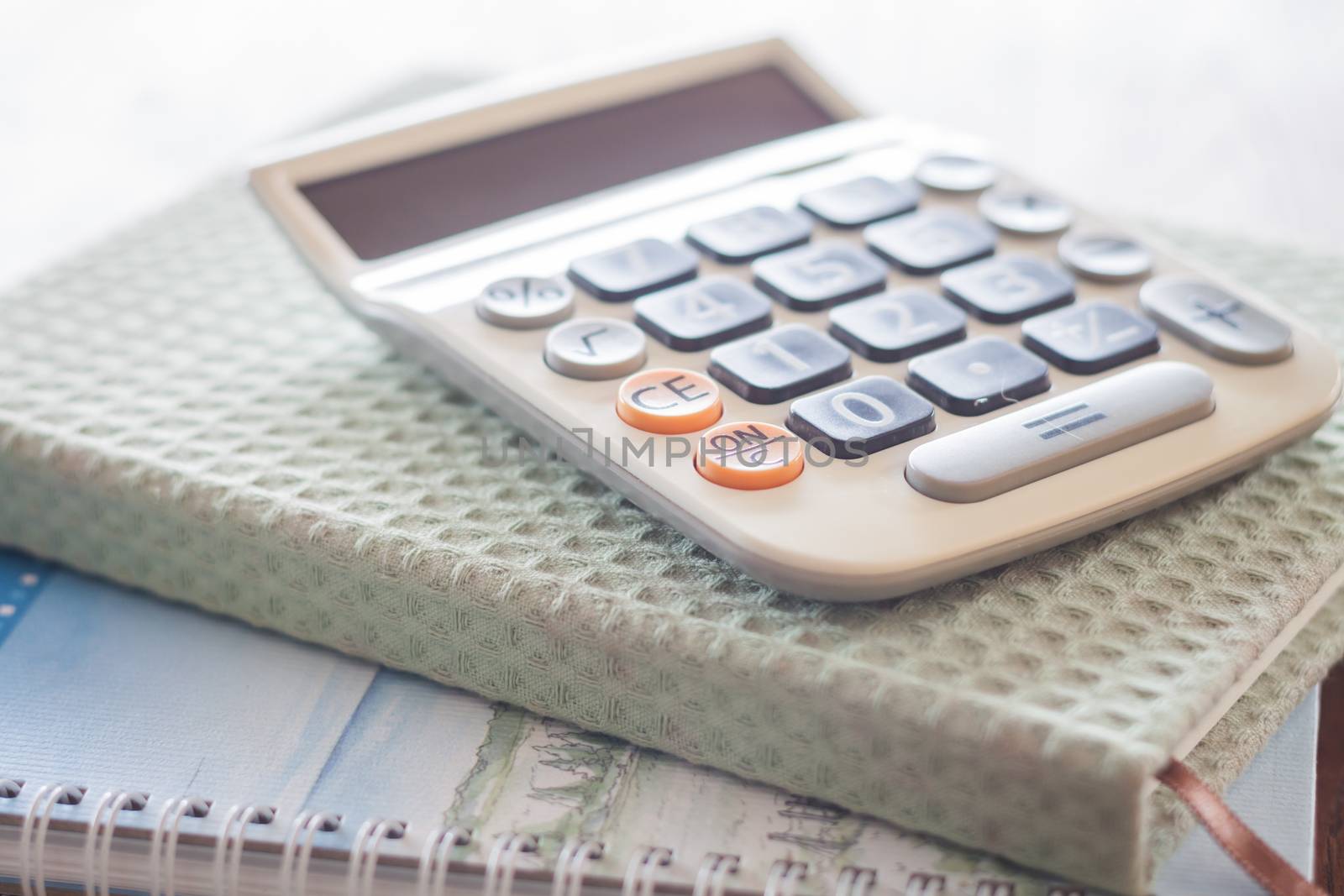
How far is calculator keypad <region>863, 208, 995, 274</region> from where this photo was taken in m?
0.42

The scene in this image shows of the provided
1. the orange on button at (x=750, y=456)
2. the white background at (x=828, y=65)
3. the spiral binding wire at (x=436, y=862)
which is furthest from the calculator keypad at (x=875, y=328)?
the white background at (x=828, y=65)

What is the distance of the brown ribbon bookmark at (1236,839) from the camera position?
0.94ft

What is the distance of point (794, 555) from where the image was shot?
1.01 feet

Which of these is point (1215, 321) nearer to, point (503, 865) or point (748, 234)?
point (748, 234)

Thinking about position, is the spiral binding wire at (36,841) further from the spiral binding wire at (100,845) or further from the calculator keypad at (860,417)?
the calculator keypad at (860,417)

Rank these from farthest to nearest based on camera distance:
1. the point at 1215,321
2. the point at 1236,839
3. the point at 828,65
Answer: the point at 828,65 → the point at 1215,321 → the point at 1236,839

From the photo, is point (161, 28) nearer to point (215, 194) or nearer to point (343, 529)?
point (215, 194)

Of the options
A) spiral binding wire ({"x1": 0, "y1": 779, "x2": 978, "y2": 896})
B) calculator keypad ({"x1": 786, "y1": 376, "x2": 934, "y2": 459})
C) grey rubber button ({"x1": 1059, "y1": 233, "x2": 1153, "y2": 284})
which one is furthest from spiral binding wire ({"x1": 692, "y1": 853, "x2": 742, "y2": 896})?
grey rubber button ({"x1": 1059, "y1": 233, "x2": 1153, "y2": 284})

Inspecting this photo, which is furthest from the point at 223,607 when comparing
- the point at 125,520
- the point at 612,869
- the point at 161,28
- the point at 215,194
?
the point at 161,28

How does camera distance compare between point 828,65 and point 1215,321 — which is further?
point 828,65

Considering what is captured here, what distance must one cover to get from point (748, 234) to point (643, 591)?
0.15m

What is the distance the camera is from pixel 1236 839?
0.29 metres

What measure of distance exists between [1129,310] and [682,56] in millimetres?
204

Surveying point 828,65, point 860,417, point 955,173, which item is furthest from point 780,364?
point 828,65
